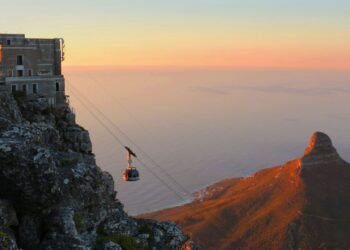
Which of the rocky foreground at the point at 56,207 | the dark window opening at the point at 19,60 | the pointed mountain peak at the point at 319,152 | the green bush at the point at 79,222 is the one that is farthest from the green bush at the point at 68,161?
the pointed mountain peak at the point at 319,152

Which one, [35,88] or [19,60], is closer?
[35,88]

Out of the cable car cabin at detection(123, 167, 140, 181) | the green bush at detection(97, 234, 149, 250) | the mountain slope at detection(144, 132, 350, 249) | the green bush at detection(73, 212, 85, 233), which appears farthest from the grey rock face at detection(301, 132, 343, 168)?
the green bush at detection(73, 212, 85, 233)

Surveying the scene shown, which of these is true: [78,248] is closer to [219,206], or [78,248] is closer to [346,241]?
[346,241]

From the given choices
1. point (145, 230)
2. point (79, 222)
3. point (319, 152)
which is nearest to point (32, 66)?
point (145, 230)

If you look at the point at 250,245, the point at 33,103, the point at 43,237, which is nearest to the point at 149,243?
the point at 43,237

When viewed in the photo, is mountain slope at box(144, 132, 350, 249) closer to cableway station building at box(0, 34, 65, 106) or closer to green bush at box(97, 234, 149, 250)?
cableway station building at box(0, 34, 65, 106)

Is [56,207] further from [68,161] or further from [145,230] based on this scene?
[145,230]

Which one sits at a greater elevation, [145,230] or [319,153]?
[145,230]

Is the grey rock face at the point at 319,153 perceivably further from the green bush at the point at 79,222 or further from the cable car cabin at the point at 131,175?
the green bush at the point at 79,222

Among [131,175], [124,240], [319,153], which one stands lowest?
[319,153]
